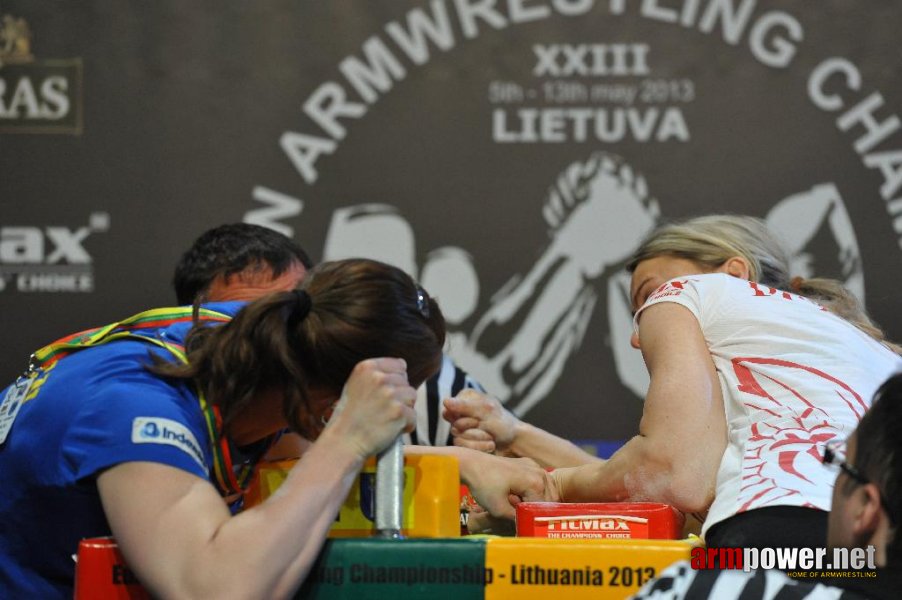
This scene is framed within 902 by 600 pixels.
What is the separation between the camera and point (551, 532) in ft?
4.83

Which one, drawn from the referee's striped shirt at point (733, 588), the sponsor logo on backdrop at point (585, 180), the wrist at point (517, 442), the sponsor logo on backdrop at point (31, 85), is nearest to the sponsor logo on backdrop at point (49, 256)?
the sponsor logo on backdrop at point (31, 85)

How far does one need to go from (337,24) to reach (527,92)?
0.52 metres

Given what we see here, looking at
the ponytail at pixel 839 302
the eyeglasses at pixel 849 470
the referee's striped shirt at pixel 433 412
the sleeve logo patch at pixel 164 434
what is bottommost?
the referee's striped shirt at pixel 433 412

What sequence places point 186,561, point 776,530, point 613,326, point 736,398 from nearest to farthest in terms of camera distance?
point 186,561, point 776,530, point 736,398, point 613,326

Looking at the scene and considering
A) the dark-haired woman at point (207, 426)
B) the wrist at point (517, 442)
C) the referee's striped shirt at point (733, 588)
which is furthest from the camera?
the wrist at point (517, 442)

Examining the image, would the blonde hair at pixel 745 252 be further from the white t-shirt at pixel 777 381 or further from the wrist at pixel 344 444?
the wrist at pixel 344 444

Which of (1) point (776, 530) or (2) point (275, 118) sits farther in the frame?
(2) point (275, 118)

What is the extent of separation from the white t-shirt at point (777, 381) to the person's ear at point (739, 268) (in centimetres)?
20

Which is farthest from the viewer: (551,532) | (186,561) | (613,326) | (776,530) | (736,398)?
(613,326)

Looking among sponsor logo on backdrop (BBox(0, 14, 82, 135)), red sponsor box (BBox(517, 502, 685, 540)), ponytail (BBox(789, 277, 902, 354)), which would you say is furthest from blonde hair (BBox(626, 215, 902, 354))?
sponsor logo on backdrop (BBox(0, 14, 82, 135))

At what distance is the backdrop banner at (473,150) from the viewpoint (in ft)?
9.54

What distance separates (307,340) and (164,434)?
8.4 inches

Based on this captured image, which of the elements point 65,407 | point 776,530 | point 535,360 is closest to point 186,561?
point 65,407

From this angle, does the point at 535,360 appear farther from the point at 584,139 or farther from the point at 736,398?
the point at 736,398
